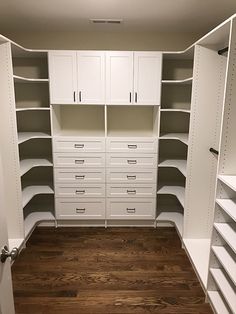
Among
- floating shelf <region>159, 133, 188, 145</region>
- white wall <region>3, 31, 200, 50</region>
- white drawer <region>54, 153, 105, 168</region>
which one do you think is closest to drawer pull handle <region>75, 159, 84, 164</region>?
white drawer <region>54, 153, 105, 168</region>

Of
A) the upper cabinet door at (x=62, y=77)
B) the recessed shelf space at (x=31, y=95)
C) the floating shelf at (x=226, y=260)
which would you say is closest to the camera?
the floating shelf at (x=226, y=260)

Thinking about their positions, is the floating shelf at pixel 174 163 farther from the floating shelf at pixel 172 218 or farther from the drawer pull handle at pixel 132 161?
the floating shelf at pixel 172 218

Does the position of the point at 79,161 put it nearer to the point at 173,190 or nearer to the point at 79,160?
the point at 79,160

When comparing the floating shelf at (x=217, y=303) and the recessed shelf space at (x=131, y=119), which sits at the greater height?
the recessed shelf space at (x=131, y=119)

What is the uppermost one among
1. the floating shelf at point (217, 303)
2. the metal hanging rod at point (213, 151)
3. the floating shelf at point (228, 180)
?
the metal hanging rod at point (213, 151)

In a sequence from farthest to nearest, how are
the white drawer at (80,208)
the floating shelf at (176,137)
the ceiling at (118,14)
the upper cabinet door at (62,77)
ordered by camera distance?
1. the white drawer at (80,208)
2. the floating shelf at (176,137)
3. the upper cabinet door at (62,77)
4. the ceiling at (118,14)

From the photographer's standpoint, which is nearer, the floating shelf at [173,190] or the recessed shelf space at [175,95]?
the floating shelf at [173,190]

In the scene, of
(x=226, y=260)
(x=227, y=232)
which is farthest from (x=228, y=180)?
(x=226, y=260)

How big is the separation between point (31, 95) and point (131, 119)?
1.36 meters

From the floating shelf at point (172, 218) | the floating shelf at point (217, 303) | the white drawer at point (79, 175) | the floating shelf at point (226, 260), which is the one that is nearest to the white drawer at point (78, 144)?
the white drawer at point (79, 175)

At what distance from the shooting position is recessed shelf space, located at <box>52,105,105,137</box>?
10.8ft

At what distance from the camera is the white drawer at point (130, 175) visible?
10.1ft

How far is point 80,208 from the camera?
10.5 ft

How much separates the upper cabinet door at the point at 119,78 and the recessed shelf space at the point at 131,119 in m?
0.41
